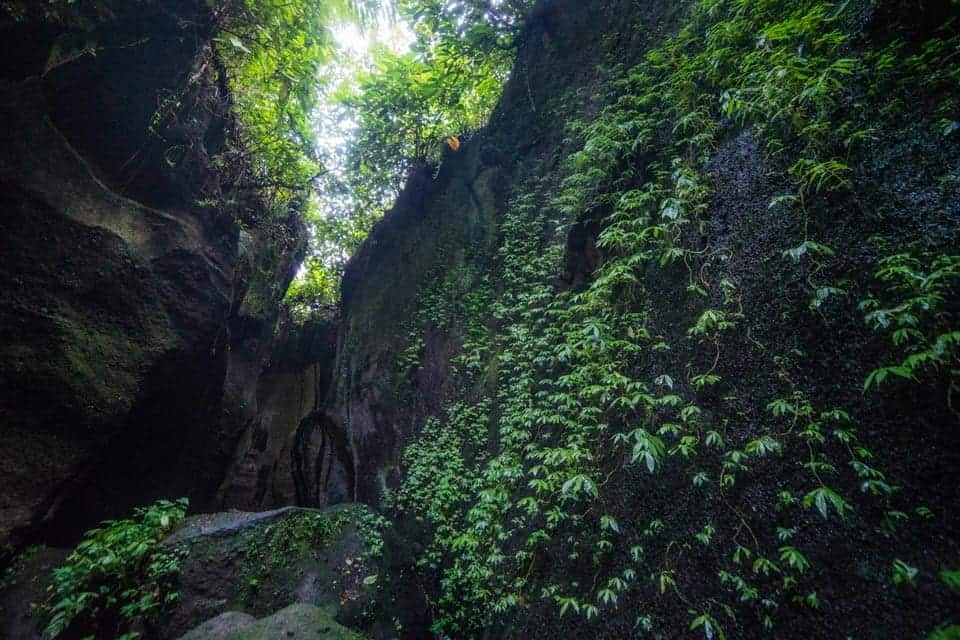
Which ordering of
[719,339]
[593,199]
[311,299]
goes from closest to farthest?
[719,339] < [593,199] < [311,299]

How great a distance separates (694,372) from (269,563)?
238 inches

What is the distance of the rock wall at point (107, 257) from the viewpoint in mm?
4777

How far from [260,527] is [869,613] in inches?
261

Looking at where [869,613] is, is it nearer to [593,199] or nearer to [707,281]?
[707,281]

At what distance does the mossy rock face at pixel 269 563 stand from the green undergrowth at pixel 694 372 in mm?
1375

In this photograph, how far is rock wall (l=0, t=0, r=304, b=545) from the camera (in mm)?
4777

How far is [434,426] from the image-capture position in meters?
5.67

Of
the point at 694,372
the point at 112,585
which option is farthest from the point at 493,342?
the point at 112,585

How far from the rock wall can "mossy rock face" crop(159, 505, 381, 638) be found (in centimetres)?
184

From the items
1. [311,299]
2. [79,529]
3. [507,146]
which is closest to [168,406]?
[79,529]

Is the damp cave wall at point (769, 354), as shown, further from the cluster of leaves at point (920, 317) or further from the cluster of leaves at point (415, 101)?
the cluster of leaves at point (415, 101)

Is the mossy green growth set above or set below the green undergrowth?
below

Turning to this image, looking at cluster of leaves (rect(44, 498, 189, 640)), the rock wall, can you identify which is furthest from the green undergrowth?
the rock wall

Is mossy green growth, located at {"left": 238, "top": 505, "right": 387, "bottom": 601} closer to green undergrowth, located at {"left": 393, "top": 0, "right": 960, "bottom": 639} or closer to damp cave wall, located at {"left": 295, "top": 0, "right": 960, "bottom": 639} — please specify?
damp cave wall, located at {"left": 295, "top": 0, "right": 960, "bottom": 639}
